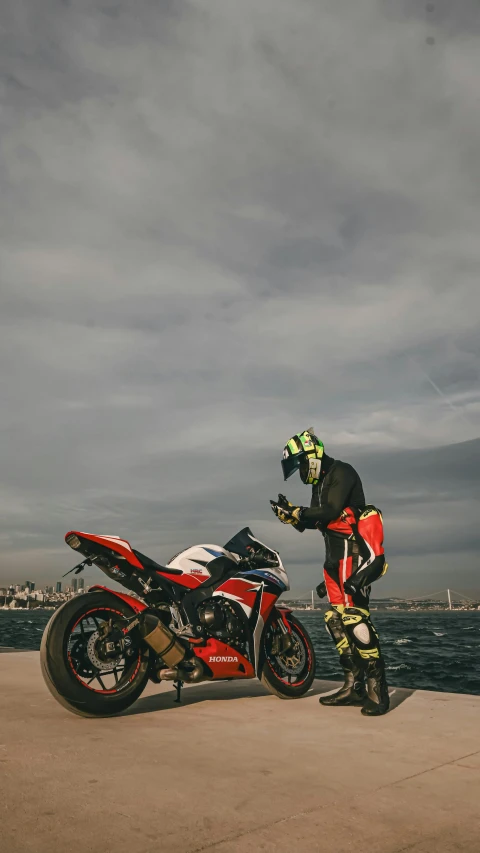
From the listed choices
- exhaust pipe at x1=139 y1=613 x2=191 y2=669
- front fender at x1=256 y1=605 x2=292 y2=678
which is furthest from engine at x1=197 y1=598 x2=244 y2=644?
exhaust pipe at x1=139 y1=613 x2=191 y2=669

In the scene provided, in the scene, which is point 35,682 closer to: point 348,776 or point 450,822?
point 348,776

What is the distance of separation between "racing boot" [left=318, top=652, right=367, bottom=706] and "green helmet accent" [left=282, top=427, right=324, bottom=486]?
1.62 metres

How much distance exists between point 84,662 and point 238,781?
188 centimetres

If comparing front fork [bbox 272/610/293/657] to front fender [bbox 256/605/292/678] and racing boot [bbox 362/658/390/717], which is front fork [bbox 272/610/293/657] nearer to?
front fender [bbox 256/605/292/678]

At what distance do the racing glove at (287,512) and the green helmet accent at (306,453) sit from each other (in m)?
0.40

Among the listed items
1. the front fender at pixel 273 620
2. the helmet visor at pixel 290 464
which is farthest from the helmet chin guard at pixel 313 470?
the front fender at pixel 273 620

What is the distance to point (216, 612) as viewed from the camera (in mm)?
5195

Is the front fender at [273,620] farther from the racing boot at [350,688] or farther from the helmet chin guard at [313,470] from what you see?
the helmet chin guard at [313,470]

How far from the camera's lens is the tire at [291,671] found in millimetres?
5612

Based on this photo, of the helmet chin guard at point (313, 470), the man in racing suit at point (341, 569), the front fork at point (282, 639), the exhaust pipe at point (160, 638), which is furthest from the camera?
the helmet chin guard at point (313, 470)

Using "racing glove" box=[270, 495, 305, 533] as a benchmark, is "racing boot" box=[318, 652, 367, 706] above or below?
below

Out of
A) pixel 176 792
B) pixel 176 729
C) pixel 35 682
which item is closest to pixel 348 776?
pixel 176 792

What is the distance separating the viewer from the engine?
5.14 metres

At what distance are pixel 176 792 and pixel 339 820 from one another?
0.77 m
